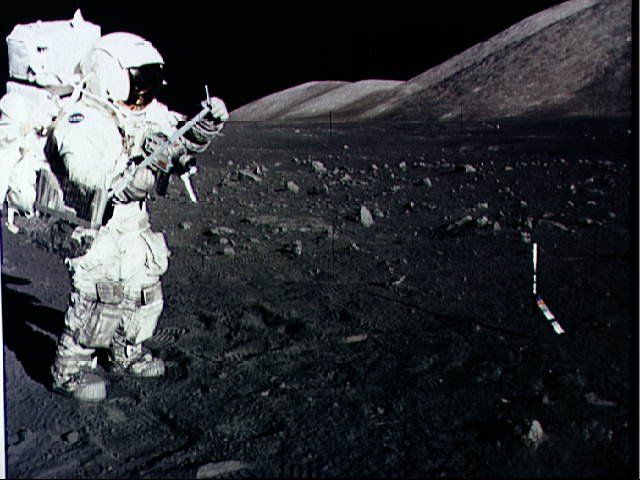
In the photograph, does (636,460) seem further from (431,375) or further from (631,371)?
(431,375)

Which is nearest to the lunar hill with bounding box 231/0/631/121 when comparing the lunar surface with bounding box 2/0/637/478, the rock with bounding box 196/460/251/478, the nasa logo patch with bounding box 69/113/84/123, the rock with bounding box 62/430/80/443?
the lunar surface with bounding box 2/0/637/478

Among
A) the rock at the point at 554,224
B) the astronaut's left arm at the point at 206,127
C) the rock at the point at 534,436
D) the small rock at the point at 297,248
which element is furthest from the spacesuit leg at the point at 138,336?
the rock at the point at 554,224

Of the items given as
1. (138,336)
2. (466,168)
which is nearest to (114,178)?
(138,336)

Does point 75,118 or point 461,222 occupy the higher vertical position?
point 75,118

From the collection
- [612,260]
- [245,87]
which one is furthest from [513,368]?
[245,87]

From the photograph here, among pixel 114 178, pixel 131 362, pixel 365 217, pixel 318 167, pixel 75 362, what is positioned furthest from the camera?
pixel 318 167

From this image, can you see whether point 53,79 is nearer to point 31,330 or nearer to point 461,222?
point 31,330

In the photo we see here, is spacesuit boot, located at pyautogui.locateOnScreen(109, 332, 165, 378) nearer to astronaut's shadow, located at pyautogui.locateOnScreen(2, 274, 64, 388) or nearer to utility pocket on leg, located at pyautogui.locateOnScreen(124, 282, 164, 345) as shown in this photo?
utility pocket on leg, located at pyautogui.locateOnScreen(124, 282, 164, 345)

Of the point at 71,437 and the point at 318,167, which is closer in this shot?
the point at 71,437
